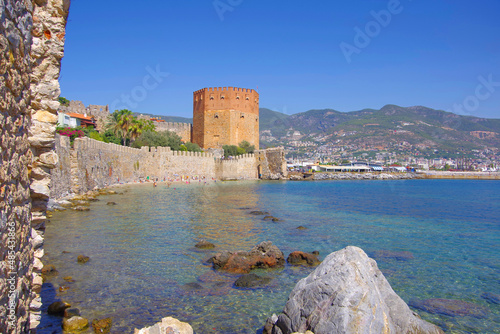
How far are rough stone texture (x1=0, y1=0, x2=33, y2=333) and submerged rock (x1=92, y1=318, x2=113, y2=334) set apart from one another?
1991mm

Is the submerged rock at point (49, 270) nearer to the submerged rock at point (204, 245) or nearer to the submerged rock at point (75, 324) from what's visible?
the submerged rock at point (75, 324)

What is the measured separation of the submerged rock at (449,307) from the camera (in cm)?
543

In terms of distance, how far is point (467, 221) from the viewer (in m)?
15.7

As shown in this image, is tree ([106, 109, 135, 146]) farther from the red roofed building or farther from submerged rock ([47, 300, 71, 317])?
submerged rock ([47, 300, 71, 317])

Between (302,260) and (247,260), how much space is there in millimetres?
1247

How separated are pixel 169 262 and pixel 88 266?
1.59 m

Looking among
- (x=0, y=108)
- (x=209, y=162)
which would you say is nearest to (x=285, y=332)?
(x=0, y=108)

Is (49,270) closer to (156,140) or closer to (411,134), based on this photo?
(156,140)

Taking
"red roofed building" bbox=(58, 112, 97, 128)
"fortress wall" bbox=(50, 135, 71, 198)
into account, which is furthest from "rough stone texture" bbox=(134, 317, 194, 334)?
"red roofed building" bbox=(58, 112, 97, 128)

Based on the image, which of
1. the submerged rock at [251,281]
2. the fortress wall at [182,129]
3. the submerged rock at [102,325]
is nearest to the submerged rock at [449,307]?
the submerged rock at [251,281]

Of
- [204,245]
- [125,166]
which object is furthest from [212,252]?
[125,166]

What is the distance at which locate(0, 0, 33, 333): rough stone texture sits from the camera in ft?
7.19

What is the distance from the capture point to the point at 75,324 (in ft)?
14.8

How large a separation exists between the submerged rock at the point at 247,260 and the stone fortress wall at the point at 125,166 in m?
9.23
